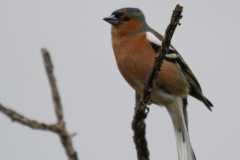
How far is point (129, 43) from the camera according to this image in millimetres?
5535

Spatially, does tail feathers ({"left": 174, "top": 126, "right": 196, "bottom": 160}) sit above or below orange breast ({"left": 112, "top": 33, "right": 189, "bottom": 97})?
below

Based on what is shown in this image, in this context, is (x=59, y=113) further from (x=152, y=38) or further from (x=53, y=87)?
(x=152, y=38)

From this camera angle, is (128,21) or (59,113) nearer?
(59,113)

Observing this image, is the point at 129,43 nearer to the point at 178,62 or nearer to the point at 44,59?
the point at 178,62

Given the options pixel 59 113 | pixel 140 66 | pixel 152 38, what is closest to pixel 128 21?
pixel 152 38

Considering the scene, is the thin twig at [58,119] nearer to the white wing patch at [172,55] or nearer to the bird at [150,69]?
the bird at [150,69]

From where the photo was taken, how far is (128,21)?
238 inches

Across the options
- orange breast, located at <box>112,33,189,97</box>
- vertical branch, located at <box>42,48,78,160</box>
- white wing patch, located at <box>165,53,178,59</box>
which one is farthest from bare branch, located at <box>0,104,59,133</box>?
white wing patch, located at <box>165,53,178,59</box>

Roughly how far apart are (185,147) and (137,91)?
50.1 inches

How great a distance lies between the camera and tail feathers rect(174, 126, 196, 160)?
5.67 meters

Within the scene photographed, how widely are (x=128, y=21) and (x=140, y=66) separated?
1161 millimetres

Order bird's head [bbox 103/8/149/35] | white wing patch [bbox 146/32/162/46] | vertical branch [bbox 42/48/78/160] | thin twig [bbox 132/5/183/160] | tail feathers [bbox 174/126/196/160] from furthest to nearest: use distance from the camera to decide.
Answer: bird's head [bbox 103/8/149/35]
tail feathers [bbox 174/126/196/160]
white wing patch [bbox 146/32/162/46]
thin twig [bbox 132/5/183/160]
vertical branch [bbox 42/48/78/160]

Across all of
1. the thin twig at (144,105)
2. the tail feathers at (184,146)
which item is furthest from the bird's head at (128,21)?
the thin twig at (144,105)

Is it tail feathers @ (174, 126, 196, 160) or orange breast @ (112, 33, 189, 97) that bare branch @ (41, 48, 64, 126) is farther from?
tail feathers @ (174, 126, 196, 160)
